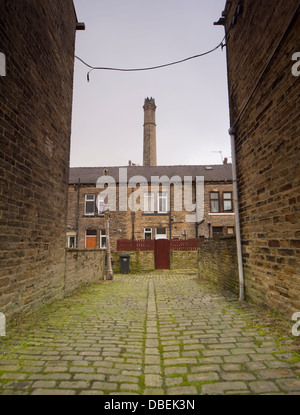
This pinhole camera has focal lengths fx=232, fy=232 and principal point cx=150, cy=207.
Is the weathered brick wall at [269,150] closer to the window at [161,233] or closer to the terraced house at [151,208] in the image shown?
the terraced house at [151,208]

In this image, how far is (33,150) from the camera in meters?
4.81

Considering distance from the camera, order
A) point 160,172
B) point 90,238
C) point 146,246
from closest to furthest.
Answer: point 146,246 < point 90,238 < point 160,172

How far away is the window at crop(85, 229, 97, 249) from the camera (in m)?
22.3

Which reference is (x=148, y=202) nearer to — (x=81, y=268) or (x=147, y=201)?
(x=147, y=201)

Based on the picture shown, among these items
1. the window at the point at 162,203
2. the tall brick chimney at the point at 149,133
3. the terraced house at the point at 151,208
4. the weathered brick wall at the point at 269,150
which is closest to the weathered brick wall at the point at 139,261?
the terraced house at the point at 151,208

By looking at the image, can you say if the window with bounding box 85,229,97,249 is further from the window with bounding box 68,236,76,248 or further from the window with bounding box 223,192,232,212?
the window with bounding box 223,192,232,212

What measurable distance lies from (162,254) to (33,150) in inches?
530

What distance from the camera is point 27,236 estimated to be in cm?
452

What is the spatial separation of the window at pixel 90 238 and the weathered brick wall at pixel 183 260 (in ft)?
29.1

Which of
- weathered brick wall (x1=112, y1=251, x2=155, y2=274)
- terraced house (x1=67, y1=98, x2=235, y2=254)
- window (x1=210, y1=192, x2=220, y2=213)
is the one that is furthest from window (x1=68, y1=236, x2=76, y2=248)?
window (x1=210, y1=192, x2=220, y2=213)

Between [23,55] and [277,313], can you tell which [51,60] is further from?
[277,313]

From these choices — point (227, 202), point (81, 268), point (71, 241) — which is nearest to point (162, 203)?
point (227, 202)

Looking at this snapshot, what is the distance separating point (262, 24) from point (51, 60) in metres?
4.81

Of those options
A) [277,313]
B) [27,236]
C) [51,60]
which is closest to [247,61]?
[51,60]
